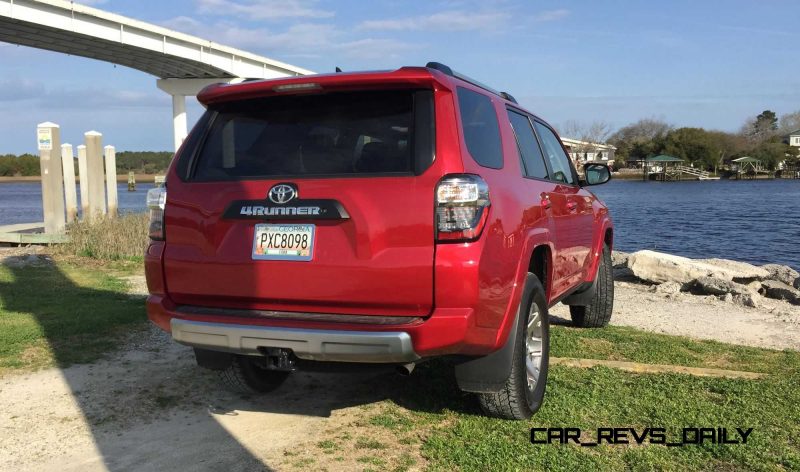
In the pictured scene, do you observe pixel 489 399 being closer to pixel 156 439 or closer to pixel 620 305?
pixel 156 439

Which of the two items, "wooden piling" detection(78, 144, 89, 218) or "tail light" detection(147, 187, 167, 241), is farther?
"wooden piling" detection(78, 144, 89, 218)

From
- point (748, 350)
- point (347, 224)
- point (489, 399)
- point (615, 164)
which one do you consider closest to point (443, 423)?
point (489, 399)

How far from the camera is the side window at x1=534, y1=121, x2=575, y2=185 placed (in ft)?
18.0

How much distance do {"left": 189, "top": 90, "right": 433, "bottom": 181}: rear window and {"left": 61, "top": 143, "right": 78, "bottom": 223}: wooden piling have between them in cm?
1308

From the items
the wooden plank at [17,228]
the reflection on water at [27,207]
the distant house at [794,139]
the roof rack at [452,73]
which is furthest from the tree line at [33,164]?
the distant house at [794,139]

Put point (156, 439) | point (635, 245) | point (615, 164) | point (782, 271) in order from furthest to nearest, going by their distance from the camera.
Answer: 1. point (615, 164)
2. point (635, 245)
3. point (782, 271)
4. point (156, 439)

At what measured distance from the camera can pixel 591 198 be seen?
6348mm

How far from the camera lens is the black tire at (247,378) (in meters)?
4.58

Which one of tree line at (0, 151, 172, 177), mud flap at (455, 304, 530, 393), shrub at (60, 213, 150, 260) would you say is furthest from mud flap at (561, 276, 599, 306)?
tree line at (0, 151, 172, 177)

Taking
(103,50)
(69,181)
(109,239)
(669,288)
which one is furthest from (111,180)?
(103,50)

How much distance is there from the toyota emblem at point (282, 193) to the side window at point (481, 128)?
3.11ft

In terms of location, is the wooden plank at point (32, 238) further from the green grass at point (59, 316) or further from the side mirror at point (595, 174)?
the side mirror at point (595, 174)

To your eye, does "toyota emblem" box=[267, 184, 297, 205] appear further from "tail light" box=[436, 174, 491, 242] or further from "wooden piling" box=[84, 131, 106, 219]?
"wooden piling" box=[84, 131, 106, 219]

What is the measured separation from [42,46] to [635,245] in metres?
24.5
